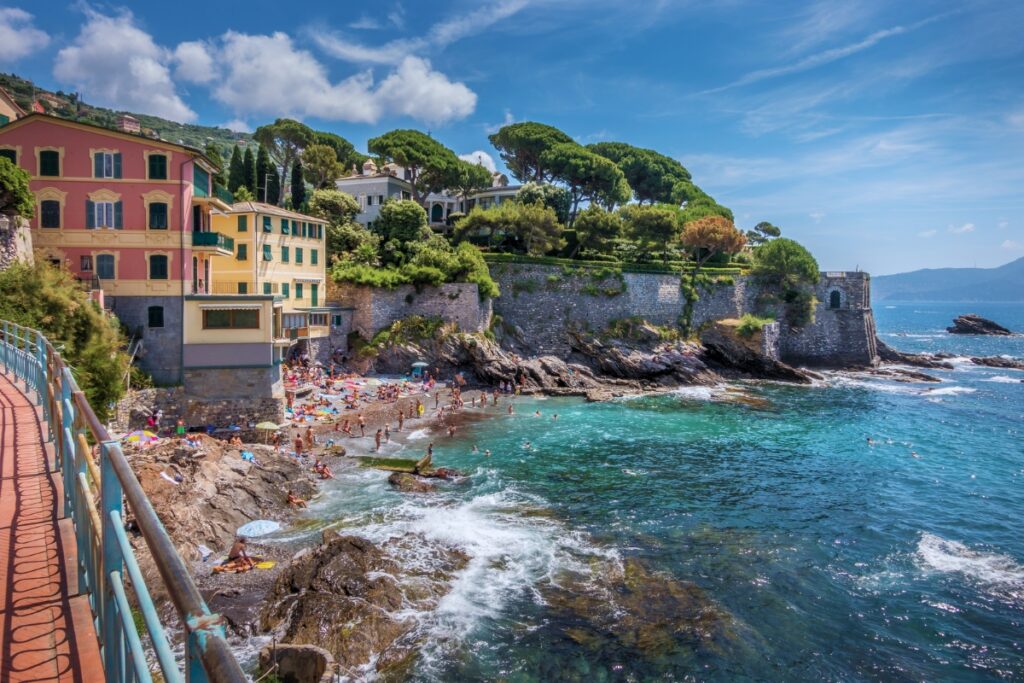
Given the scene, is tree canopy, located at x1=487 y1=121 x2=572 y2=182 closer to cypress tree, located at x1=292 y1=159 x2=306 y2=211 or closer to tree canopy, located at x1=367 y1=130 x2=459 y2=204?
tree canopy, located at x1=367 y1=130 x2=459 y2=204

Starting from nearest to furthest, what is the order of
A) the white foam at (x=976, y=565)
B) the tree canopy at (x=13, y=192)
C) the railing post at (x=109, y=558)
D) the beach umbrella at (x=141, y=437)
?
the railing post at (x=109, y=558), the white foam at (x=976, y=565), the tree canopy at (x=13, y=192), the beach umbrella at (x=141, y=437)

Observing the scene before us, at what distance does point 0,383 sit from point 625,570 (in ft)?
50.7

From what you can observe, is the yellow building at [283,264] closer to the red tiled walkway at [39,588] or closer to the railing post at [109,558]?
the red tiled walkway at [39,588]

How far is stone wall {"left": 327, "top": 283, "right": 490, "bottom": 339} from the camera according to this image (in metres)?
45.5

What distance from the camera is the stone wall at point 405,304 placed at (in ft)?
149

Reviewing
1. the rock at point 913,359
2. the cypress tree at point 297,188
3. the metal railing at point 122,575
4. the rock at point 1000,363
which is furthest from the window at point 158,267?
the rock at point 1000,363

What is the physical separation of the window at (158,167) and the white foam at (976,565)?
111 feet

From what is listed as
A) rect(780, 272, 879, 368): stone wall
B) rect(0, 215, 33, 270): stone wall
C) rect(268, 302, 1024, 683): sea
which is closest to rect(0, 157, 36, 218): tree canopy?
rect(0, 215, 33, 270): stone wall

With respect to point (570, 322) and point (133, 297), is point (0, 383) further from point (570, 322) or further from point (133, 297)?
point (570, 322)

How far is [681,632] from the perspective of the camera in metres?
14.6

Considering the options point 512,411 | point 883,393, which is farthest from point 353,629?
point 883,393

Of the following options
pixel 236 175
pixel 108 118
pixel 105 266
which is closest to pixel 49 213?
pixel 105 266

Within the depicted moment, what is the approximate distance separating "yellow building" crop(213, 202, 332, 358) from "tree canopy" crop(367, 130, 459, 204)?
19432mm

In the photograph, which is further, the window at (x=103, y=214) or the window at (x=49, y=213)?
the window at (x=103, y=214)
